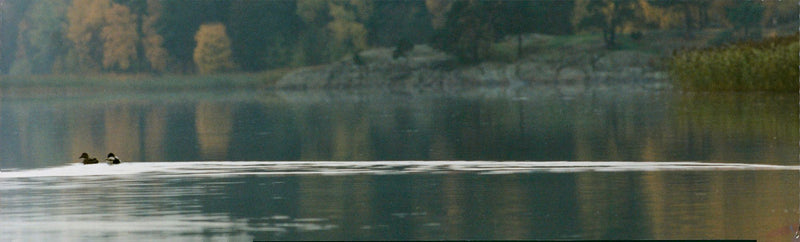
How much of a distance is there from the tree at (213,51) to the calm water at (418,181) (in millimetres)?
78451

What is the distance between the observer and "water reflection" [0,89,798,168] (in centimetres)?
2352

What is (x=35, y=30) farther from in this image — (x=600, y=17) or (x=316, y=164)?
(x=316, y=164)

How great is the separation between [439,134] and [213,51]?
3345 inches

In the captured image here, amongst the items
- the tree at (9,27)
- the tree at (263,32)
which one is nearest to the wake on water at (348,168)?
the tree at (263,32)

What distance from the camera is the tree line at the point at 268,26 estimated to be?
9706cm

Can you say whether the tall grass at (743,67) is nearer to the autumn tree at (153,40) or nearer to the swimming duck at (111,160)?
the swimming duck at (111,160)

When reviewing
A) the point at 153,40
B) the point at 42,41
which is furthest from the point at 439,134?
the point at 42,41

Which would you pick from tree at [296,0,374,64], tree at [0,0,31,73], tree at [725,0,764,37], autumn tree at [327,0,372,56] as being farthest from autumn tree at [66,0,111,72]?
tree at [725,0,764,37]

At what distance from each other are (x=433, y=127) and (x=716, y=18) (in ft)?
243

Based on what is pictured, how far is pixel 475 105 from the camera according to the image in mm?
49312

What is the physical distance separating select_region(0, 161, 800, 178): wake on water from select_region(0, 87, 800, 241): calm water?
0.04m

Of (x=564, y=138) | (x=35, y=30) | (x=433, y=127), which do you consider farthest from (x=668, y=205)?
(x=35, y=30)

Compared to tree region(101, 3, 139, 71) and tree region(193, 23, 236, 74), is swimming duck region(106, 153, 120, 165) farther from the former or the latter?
tree region(101, 3, 139, 71)

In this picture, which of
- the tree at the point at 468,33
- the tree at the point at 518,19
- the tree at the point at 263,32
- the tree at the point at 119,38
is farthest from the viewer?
the tree at the point at 119,38
